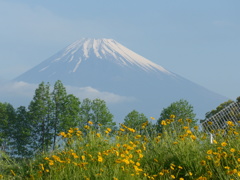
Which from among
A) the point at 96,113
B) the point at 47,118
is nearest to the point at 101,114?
the point at 96,113

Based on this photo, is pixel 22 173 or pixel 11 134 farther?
pixel 11 134

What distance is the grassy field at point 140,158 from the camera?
8.65 metres

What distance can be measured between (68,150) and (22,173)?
134 cm

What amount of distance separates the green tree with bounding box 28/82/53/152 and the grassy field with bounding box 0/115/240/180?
3698 cm

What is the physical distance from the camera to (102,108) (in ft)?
161

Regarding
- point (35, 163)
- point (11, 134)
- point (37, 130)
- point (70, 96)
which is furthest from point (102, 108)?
point (35, 163)

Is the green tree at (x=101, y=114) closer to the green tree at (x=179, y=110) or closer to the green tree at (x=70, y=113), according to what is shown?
the green tree at (x=70, y=113)

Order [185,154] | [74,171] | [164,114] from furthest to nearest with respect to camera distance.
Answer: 1. [164,114]
2. [185,154]
3. [74,171]

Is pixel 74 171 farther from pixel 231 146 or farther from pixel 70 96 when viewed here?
pixel 70 96

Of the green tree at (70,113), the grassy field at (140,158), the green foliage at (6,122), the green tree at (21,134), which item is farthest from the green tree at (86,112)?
the grassy field at (140,158)

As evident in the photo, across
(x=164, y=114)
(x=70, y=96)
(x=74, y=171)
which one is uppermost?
(x=70, y=96)

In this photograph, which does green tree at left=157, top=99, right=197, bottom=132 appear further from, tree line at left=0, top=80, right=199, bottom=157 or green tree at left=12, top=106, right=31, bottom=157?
→ green tree at left=12, top=106, right=31, bottom=157

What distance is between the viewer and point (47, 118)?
4912 cm

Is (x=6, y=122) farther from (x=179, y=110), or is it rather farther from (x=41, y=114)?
(x=179, y=110)
